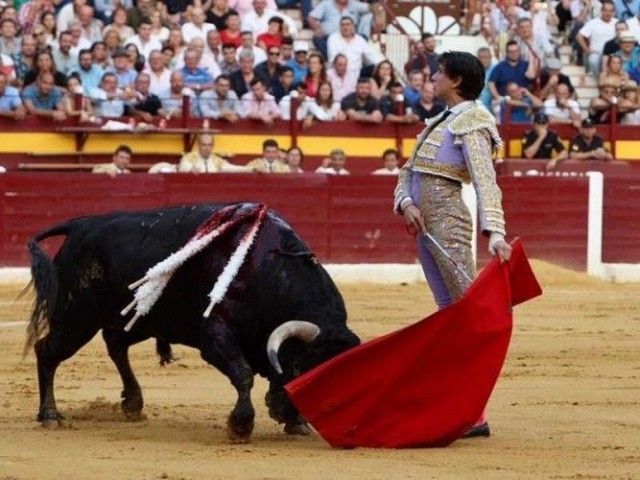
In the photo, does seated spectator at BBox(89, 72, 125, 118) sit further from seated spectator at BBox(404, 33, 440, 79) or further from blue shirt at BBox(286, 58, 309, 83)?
seated spectator at BBox(404, 33, 440, 79)

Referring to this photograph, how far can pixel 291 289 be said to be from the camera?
239 inches

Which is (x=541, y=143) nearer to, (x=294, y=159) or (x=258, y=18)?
(x=294, y=159)

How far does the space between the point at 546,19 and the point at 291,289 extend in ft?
36.3

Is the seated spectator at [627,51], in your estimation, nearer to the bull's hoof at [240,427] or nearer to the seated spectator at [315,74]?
the seated spectator at [315,74]

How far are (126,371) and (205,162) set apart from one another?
730 cm

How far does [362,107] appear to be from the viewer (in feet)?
49.5

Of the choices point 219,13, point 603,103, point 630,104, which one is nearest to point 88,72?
point 219,13

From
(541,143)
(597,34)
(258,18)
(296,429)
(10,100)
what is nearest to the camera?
(296,429)

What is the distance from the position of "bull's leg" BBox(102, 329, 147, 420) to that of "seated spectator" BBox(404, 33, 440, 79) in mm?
9139

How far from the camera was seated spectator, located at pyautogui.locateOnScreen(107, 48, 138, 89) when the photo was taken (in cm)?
1382

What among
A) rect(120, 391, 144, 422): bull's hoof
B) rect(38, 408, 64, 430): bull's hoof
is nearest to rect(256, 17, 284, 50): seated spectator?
rect(120, 391, 144, 422): bull's hoof

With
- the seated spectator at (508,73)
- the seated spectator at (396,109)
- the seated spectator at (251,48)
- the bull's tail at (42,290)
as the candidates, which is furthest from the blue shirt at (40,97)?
the bull's tail at (42,290)

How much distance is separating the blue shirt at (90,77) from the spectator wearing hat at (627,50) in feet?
15.8

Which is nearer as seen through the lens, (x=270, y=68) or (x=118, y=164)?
(x=118, y=164)
